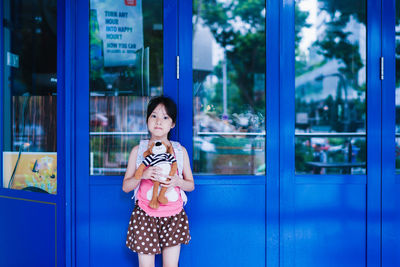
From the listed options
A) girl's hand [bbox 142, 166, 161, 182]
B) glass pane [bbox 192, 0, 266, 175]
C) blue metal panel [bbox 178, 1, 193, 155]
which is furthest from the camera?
glass pane [bbox 192, 0, 266, 175]

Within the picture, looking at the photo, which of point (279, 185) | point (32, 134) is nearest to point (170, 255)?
point (279, 185)

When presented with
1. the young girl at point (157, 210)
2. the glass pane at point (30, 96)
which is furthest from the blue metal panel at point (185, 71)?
the glass pane at point (30, 96)

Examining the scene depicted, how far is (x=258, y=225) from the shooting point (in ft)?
7.83

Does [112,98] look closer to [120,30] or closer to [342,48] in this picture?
[120,30]

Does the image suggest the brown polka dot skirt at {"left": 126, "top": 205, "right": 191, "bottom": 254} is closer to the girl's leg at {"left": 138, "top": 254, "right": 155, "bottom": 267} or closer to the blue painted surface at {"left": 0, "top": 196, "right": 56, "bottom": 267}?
the girl's leg at {"left": 138, "top": 254, "right": 155, "bottom": 267}

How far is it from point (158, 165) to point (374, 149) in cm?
147

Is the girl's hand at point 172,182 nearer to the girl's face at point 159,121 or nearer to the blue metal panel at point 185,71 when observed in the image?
the girl's face at point 159,121

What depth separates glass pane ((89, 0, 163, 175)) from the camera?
2.42 m

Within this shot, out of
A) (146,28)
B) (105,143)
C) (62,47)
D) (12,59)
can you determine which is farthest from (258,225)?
(12,59)

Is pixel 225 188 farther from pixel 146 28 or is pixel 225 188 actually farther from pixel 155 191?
pixel 146 28

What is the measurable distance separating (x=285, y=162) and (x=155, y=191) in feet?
3.08

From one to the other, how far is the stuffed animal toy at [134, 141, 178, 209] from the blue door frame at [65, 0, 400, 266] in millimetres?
457

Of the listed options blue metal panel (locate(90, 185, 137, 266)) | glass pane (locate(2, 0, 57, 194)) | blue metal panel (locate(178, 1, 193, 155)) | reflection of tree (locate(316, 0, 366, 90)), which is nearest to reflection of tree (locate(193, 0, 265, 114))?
reflection of tree (locate(316, 0, 366, 90))

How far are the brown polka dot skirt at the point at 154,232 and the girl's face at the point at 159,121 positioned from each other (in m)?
0.45
